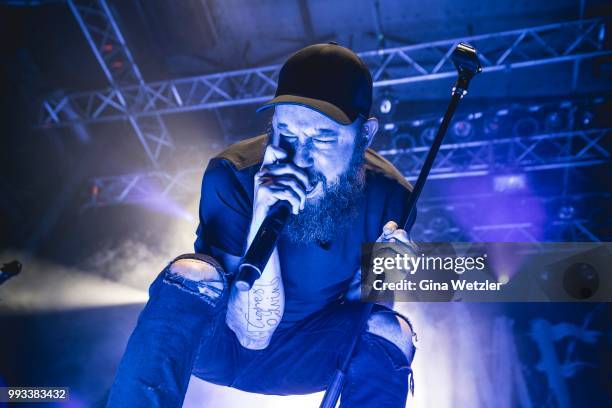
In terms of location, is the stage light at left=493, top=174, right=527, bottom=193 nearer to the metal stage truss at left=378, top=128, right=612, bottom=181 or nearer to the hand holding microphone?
the metal stage truss at left=378, top=128, right=612, bottom=181

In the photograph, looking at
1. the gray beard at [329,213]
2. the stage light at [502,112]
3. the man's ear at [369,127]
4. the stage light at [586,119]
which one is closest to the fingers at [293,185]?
the gray beard at [329,213]

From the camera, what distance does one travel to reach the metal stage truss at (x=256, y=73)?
6.42 m

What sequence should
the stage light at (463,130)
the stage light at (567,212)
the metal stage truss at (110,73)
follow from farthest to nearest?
the stage light at (567,212) → the stage light at (463,130) → the metal stage truss at (110,73)

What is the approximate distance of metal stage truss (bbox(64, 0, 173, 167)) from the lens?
6.89m

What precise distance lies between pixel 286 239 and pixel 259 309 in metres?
0.37

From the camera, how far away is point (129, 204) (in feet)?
27.0

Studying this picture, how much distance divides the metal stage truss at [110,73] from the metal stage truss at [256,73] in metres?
0.01

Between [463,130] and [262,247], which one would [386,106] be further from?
[262,247]

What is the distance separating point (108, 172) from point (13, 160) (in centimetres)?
145

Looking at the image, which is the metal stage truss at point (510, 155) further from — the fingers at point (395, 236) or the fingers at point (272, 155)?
the fingers at point (272, 155)

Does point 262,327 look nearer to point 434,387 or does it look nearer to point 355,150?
point 355,150

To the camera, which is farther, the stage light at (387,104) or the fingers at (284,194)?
the stage light at (387,104)

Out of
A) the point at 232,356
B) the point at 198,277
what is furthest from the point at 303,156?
the point at 232,356

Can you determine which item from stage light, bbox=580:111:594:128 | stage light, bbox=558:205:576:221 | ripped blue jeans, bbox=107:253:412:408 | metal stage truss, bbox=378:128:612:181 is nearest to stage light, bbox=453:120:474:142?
metal stage truss, bbox=378:128:612:181
